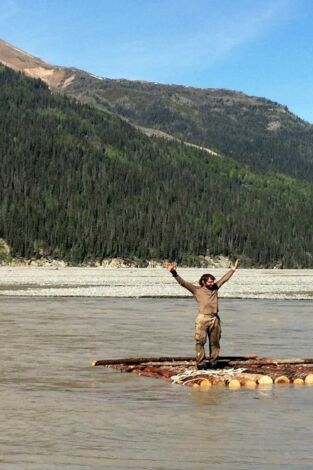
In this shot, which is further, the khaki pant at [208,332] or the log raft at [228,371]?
the khaki pant at [208,332]

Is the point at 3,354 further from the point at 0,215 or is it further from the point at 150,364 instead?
the point at 0,215

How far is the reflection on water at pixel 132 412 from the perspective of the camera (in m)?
13.3

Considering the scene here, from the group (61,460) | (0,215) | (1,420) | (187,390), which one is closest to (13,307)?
(187,390)

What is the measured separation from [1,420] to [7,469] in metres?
3.69

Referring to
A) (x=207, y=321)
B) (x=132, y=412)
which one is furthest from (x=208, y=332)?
(x=132, y=412)

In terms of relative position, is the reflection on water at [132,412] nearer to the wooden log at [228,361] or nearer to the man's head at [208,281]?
the wooden log at [228,361]

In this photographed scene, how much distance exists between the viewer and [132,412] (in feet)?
55.8

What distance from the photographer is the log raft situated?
20906 mm

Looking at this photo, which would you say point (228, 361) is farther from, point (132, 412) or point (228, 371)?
point (132, 412)

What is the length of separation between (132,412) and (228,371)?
209 inches

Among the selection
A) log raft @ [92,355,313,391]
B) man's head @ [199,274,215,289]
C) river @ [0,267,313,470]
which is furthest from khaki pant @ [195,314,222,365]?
river @ [0,267,313,470]

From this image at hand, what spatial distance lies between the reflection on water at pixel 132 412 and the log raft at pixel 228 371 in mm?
542

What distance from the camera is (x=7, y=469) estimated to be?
485 inches

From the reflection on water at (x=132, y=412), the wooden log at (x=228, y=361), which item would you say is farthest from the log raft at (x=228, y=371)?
the reflection on water at (x=132, y=412)
